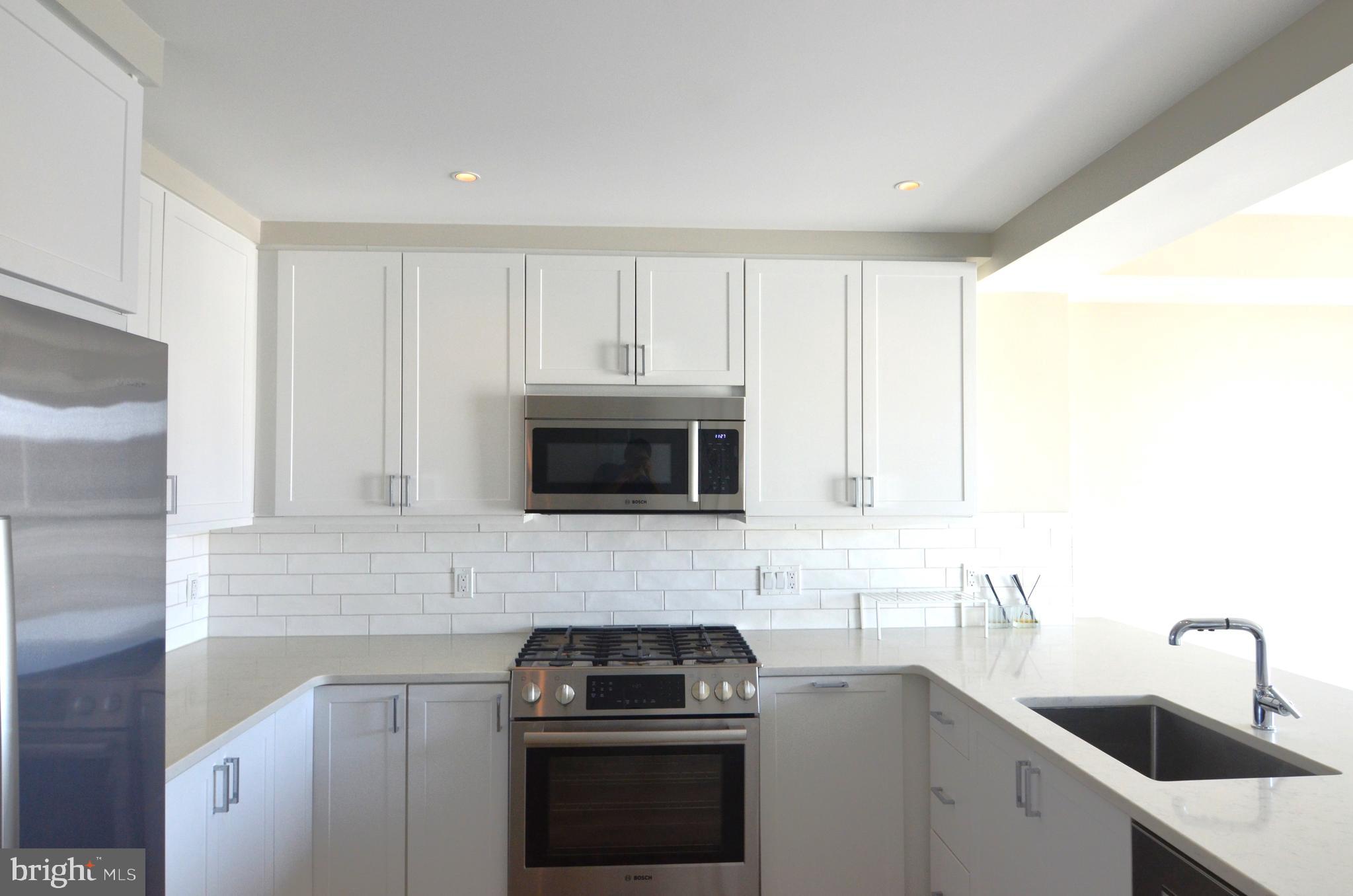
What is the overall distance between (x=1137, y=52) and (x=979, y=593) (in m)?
2.09

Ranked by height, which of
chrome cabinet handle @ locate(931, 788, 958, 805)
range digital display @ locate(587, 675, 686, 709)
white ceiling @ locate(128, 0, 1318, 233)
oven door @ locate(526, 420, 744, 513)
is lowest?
chrome cabinet handle @ locate(931, 788, 958, 805)

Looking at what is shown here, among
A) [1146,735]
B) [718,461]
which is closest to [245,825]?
[718,461]

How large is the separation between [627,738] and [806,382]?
133 cm

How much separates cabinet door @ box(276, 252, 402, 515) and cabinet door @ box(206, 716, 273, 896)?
846 millimetres

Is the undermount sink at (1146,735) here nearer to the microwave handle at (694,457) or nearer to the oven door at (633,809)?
the oven door at (633,809)

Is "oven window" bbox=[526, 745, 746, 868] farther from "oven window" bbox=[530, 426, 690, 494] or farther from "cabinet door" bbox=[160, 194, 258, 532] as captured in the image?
"cabinet door" bbox=[160, 194, 258, 532]

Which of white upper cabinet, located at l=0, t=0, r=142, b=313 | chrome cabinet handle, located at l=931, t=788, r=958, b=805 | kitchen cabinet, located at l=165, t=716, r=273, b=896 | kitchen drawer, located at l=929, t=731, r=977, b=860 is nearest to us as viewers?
white upper cabinet, located at l=0, t=0, r=142, b=313

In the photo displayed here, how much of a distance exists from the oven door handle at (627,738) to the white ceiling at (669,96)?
5.48 feet

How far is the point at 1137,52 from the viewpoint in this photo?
1745 millimetres

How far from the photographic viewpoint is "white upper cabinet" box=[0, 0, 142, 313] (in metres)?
1.28

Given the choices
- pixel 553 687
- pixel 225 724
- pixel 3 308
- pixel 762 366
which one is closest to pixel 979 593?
pixel 762 366

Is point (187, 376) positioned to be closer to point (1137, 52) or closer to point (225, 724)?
point (225, 724)

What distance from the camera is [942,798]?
2484 mm

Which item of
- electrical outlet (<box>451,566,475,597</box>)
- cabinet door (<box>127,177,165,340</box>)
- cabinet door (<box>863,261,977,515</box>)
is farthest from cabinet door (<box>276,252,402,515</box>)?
cabinet door (<box>863,261,977,515</box>)
